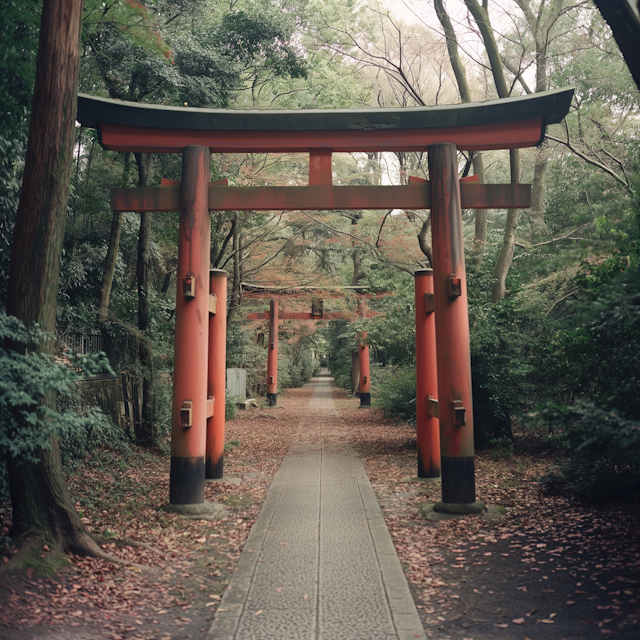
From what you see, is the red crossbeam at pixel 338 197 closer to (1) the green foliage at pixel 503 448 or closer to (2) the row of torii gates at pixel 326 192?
(2) the row of torii gates at pixel 326 192

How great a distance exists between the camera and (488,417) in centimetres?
1020

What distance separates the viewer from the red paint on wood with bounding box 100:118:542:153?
689 cm

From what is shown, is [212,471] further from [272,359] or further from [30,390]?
[272,359]

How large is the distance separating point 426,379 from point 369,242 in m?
7.93

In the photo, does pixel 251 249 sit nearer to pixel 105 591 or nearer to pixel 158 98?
pixel 158 98

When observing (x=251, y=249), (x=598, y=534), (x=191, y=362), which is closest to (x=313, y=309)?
(x=251, y=249)

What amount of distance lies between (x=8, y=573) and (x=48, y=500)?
65 cm

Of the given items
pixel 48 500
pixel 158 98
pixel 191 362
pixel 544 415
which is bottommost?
pixel 48 500

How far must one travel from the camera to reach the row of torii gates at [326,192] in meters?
6.58

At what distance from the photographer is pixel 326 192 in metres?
6.95

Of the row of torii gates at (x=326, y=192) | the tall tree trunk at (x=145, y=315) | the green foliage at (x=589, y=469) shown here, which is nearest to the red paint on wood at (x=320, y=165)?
the row of torii gates at (x=326, y=192)

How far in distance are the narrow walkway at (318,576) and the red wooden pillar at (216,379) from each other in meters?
1.11

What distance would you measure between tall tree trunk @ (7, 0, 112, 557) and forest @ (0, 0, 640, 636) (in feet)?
0.11

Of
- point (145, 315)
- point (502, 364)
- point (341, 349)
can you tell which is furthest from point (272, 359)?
point (502, 364)
